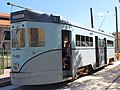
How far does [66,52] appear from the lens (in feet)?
38.6

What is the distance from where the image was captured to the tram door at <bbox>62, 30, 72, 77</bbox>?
1137 centimetres

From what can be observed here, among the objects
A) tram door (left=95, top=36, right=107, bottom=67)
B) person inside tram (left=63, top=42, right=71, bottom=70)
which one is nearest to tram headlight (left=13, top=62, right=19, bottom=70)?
person inside tram (left=63, top=42, right=71, bottom=70)

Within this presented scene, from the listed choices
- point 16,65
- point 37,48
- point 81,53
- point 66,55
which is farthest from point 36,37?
point 81,53

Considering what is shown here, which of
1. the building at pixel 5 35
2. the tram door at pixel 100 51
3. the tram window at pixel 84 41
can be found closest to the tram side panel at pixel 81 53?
the tram window at pixel 84 41

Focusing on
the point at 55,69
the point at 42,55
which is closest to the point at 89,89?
the point at 55,69

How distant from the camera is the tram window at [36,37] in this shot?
391 inches

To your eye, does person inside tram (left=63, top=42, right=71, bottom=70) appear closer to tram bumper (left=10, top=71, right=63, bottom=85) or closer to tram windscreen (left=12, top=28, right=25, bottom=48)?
tram bumper (left=10, top=71, right=63, bottom=85)

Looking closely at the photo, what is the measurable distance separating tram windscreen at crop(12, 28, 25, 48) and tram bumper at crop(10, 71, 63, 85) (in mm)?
1167

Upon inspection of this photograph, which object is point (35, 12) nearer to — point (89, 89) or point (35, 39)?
point (35, 39)

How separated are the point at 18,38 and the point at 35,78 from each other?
5.86 feet

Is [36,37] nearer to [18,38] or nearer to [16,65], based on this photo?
[18,38]

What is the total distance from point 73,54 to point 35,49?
7.94 ft

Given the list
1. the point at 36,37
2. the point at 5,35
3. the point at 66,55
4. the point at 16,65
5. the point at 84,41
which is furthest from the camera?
the point at 5,35

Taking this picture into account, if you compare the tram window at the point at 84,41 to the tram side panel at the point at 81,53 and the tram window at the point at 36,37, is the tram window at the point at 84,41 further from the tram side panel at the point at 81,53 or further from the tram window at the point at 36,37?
the tram window at the point at 36,37
